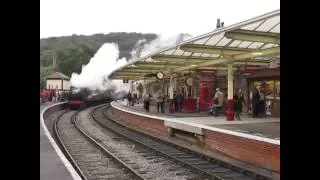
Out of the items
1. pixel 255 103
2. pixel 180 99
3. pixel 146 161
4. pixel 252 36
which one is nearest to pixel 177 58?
pixel 255 103

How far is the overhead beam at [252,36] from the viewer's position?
428 inches

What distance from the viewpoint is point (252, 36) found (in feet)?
36.6

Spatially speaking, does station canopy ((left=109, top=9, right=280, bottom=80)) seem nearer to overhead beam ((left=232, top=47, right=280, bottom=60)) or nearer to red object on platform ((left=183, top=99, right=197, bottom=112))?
overhead beam ((left=232, top=47, right=280, bottom=60))

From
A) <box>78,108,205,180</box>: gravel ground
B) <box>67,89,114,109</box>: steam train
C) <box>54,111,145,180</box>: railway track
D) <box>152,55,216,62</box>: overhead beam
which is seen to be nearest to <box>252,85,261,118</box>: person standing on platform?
<box>152,55,216,62</box>: overhead beam

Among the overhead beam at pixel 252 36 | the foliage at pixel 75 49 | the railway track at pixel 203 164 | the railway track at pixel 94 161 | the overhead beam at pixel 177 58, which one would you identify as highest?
the foliage at pixel 75 49

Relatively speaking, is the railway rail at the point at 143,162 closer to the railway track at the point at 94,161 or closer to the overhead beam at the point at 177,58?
the railway track at the point at 94,161

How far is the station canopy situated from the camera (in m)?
10.3

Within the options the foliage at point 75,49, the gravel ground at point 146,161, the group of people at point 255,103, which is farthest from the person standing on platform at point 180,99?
the foliage at point 75,49

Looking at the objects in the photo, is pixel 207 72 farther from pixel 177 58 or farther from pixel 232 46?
pixel 232 46
